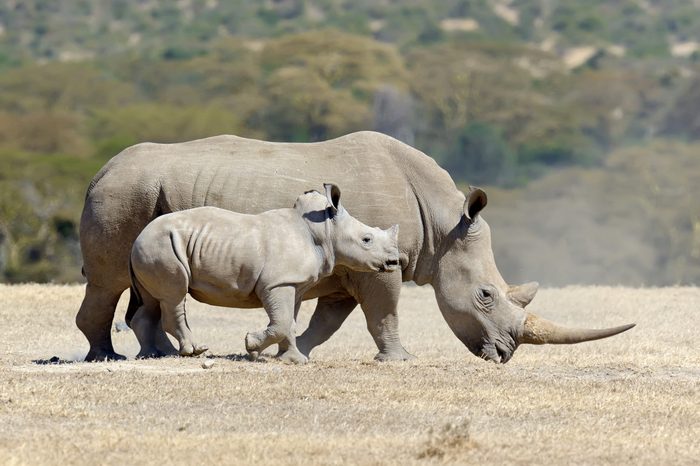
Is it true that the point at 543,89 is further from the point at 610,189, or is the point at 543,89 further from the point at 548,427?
the point at 548,427

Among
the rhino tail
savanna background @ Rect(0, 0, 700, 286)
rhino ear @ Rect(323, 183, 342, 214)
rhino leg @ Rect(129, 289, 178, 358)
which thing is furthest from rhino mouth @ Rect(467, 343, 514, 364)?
savanna background @ Rect(0, 0, 700, 286)

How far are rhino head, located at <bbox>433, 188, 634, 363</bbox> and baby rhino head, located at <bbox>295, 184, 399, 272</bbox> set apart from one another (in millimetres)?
1048

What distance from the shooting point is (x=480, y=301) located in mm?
14445

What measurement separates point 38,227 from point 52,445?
35.0m

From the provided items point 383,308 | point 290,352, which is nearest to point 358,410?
point 290,352

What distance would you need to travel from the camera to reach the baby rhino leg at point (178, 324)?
1331 centimetres

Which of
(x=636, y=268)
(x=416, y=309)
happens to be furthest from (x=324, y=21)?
(x=416, y=309)

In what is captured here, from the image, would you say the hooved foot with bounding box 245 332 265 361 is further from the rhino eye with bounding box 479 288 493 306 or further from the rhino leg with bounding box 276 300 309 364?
the rhino eye with bounding box 479 288 493 306

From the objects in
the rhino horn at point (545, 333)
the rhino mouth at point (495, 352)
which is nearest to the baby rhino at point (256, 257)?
the rhino mouth at point (495, 352)

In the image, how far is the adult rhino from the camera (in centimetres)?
1422

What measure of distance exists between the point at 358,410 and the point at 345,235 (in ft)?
8.84

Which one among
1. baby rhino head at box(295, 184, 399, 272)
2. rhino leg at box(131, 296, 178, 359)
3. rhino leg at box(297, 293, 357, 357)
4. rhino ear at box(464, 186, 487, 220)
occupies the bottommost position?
rhino leg at box(297, 293, 357, 357)

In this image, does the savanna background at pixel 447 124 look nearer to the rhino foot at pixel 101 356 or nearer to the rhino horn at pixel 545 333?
the rhino foot at pixel 101 356

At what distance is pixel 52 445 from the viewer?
31.6 ft
